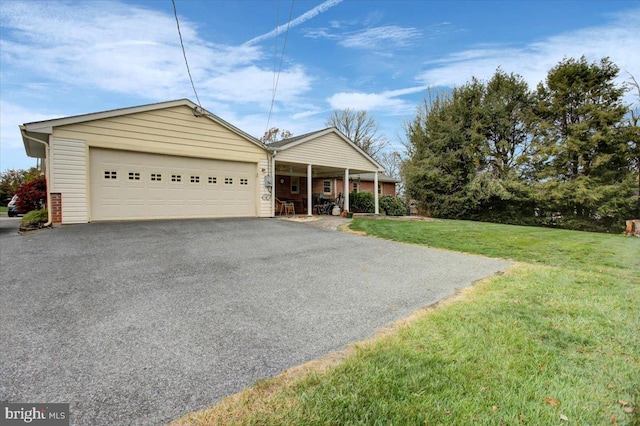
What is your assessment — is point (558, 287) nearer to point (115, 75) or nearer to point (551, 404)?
point (551, 404)

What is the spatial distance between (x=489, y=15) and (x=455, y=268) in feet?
32.2

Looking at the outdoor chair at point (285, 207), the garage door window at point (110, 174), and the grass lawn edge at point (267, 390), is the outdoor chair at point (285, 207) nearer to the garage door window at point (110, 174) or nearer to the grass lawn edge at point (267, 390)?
the garage door window at point (110, 174)

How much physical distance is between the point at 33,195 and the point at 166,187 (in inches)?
363

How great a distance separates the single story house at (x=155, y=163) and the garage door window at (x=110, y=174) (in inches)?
1.0

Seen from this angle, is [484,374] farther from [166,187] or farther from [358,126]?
[358,126]

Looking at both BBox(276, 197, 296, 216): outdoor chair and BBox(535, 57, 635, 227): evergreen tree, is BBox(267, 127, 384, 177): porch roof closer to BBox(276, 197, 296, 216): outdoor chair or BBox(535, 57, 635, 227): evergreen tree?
BBox(276, 197, 296, 216): outdoor chair

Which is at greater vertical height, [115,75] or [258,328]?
[115,75]

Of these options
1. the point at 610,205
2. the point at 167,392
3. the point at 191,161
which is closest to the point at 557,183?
the point at 610,205

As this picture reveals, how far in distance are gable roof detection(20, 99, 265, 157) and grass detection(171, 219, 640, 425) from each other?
33.7ft

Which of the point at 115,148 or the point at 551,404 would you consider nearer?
the point at 551,404

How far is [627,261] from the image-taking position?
6.18 meters

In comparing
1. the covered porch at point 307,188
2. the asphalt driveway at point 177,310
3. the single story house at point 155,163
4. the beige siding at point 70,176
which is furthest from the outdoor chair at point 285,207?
the asphalt driveway at point 177,310

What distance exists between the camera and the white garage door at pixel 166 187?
31.2 feet

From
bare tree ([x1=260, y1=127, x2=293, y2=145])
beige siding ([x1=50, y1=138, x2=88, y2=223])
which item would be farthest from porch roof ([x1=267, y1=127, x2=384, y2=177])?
bare tree ([x1=260, y1=127, x2=293, y2=145])
